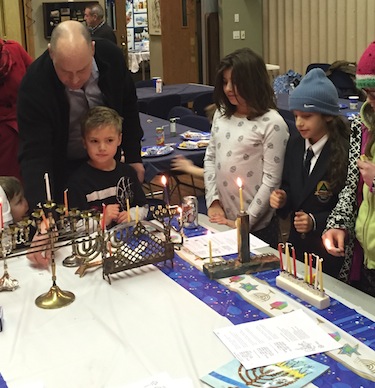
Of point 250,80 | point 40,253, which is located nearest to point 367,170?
point 250,80

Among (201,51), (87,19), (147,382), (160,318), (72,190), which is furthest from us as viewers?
(201,51)

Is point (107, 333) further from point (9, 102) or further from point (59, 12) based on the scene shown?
point (59, 12)

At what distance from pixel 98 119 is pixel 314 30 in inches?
263

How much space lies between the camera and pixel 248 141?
3.00 m

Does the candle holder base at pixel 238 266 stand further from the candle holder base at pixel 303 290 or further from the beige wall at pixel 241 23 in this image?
the beige wall at pixel 241 23

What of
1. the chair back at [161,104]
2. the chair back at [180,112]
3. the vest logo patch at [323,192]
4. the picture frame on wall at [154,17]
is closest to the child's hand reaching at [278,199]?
the vest logo patch at [323,192]

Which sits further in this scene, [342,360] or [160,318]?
[160,318]

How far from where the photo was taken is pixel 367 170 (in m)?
2.02

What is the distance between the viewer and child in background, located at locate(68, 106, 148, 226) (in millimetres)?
2797

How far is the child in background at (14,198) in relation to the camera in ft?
8.39

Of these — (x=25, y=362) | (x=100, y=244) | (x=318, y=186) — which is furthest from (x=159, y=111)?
(x=25, y=362)

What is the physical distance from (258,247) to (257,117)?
857mm

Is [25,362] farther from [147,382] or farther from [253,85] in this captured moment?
[253,85]

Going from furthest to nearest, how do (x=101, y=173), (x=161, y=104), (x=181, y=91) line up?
(x=181, y=91)
(x=161, y=104)
(x=101, y=173)
